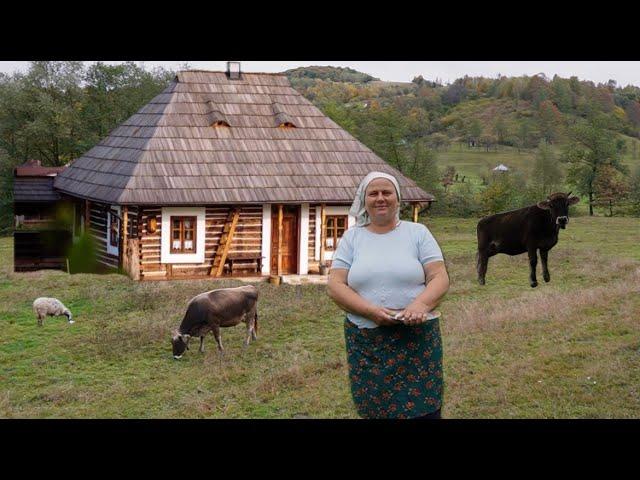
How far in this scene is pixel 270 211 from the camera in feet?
27.7

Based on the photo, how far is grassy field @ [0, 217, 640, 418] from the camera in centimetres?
524

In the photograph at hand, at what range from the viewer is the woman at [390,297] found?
297cm

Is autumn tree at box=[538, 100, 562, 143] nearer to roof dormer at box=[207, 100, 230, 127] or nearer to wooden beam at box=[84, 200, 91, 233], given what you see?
roof dormer at box=[207, 100, 230, 127]

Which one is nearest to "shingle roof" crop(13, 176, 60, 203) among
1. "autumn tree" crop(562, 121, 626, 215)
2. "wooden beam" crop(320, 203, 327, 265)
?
"wooden beam" crop(320, 203, 327, 265)

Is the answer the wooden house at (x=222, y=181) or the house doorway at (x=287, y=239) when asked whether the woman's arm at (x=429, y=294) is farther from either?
the house doorway at (x=287, y=239)

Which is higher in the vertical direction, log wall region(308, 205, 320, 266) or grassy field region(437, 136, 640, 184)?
grassy field region(437, 136, 640, 184)

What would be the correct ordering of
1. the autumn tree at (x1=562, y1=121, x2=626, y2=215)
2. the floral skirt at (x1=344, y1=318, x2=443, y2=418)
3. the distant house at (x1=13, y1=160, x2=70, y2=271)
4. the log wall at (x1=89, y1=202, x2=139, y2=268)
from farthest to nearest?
the distant house at (x1=13, y1=160, x2=70, y2=271) < the log wall at (x1=89, y1=202, x2=139, y2=268) < the autumn tree at (x1=562, y1=121, x2=626, y2=215) < the floral skirt at (x1=344, y1=318, x2=443, y2=418)

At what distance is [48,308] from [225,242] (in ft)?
5.59

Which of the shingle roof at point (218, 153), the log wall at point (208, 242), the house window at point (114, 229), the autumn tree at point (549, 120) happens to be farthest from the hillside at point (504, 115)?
the house window at point (114, 229)

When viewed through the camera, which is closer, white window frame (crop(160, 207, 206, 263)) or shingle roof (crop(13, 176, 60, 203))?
white window frame (crop(160, 207, 206, 263))

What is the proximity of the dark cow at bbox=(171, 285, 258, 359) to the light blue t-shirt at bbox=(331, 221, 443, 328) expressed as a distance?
11.2ft
